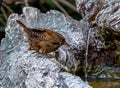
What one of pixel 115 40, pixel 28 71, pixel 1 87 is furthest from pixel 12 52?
pixel 115 40

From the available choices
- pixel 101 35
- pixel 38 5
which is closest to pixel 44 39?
pixel 101 35

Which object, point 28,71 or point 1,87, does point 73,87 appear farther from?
point 1,87

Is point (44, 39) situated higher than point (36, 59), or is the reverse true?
point (44, 39)

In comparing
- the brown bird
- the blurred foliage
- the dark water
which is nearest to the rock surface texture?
the brown bird

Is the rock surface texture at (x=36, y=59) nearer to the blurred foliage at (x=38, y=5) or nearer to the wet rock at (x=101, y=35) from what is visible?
the wet rock at (x=101, y=35)

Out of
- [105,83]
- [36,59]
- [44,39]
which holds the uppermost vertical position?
[44,39]

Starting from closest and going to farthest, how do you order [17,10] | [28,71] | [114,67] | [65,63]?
[28,71]
[65,63]
[114,67]
[17,10]

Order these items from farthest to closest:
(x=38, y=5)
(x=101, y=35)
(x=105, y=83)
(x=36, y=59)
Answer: (x=38, y=5)
(x=101, y=35)
(x=105, y=83)
(x=36, y=59)

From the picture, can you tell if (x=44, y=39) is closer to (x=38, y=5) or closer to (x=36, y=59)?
(x=36, y=59)
